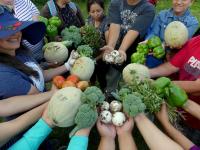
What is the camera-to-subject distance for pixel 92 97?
2.06 metres

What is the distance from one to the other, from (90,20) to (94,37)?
2.46 ft

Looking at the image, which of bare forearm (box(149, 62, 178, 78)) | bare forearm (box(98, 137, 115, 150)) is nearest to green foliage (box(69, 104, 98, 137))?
bare forearm (box(98, 137, 115, 150))

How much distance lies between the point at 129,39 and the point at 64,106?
1475 mm

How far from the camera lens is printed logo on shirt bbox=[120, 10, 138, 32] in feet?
11.2

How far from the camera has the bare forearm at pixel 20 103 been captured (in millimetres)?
2214

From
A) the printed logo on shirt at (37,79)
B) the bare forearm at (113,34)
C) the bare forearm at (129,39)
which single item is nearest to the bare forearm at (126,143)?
the printed logo on shirt at (37,79)

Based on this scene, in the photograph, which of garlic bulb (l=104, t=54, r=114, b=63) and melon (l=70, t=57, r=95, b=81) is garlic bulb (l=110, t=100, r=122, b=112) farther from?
garlic bulb (l=104, t=54, r=114, b=63)

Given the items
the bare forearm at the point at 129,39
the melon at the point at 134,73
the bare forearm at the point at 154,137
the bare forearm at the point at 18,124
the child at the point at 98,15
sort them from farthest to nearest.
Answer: the child at the point at 98,15
the bare forearm at the point at 129,39
the melon at the point at 134,73
the bare forearm at the point at 18,124
the bare forearm at the point at 154,137

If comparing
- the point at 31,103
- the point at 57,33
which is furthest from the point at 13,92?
the point at 57,33

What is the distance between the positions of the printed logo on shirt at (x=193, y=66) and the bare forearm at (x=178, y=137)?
650 millimetres

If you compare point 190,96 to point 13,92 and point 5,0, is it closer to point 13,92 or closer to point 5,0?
point 13,92

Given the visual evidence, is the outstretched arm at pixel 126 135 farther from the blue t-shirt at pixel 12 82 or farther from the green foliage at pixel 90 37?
the green foliage at pixel 90 37

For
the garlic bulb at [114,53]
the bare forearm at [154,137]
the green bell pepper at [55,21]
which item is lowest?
the bare forearm at [154,137]

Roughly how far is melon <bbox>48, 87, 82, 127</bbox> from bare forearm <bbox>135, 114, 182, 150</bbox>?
41 cm
